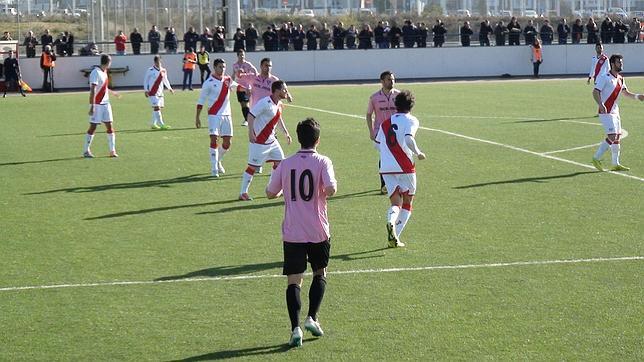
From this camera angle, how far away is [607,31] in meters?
55.4

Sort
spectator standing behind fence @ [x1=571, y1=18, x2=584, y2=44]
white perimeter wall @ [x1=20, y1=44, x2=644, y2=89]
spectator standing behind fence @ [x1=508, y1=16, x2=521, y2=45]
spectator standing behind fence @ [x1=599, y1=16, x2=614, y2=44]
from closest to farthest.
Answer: white perimeter wall @ [x1=20, y1=44, x2=644, y2=89] < spectator standing behind fence @ [x1=508, y1=16, x2=521, y2=45] < spectator standing behind fence @ [x1=571, y1=18, x2=584, y2=44] < spectator standing behind fence @ [x1=599, y1=16, x2=614, y2=44]

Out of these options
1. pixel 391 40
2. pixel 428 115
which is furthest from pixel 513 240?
pixel 391 40

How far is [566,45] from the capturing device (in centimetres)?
5462

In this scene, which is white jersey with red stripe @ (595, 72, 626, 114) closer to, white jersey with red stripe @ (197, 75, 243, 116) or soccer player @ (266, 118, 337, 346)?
white jersey with red stripe @ (197, 75, 243, 116)

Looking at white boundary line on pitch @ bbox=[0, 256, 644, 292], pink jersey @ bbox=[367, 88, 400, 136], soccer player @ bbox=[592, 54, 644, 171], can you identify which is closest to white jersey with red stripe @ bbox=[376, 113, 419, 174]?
white boundary line on pitch @ bbox=[0, 256, 644, 292]

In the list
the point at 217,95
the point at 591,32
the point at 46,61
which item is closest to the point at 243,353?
the point at 217,95

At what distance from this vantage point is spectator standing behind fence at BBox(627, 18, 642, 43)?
2233 inches

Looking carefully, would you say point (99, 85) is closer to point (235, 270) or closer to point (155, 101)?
point (155, 101)

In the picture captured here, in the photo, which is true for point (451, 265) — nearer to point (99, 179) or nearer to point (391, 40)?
point (99, 179)

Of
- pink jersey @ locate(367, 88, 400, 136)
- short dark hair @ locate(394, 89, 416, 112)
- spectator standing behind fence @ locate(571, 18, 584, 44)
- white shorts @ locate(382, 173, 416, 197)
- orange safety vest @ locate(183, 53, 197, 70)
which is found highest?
spectator standing behind fence @ locate(571, 18, 584, 44)

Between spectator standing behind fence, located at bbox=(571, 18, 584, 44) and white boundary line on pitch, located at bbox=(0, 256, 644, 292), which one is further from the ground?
spectator standing behind fence, located at bbox=(571, 18, 584, 44)

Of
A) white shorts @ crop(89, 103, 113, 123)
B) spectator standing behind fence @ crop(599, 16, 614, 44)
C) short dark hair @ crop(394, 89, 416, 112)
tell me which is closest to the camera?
short dark hair @ crop(394, 89, 416, 112)

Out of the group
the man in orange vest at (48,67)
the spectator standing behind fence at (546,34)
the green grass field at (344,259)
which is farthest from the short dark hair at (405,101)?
the spectator standing behind fence at (546,34)

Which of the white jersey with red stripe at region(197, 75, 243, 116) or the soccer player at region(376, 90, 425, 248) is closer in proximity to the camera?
the soccer player at region(376, 90, 425, 248)
